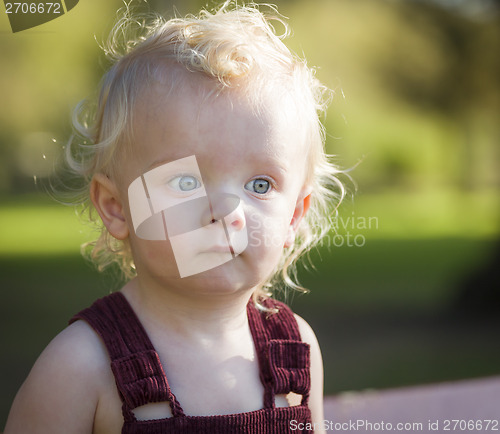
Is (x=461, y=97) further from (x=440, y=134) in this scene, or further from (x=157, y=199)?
(x=157, y=199)

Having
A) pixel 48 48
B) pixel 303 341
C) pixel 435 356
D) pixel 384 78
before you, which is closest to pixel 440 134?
pixel 384 78

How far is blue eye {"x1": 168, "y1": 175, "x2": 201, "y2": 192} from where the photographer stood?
1.37 meters

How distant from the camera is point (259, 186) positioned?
1426 mm

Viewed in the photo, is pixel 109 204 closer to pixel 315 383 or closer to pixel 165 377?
pixel 165 377

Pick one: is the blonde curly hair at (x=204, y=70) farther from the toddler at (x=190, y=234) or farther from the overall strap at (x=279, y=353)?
the overall strap at (x=279, y=353)

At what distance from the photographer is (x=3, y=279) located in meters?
6.25

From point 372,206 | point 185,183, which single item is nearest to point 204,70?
point 185,183

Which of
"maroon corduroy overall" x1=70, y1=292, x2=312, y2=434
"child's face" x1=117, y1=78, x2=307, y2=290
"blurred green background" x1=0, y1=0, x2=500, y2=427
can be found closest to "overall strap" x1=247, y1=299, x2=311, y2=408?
"maroon corduroy overall" x1=70, y1=292, x2=312, y2=434

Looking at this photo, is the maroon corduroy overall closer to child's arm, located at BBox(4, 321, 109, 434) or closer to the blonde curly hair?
child's arm, located at BBox(4, 321, 109, 434)

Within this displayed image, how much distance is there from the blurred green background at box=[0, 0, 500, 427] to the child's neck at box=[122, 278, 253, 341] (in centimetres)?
62

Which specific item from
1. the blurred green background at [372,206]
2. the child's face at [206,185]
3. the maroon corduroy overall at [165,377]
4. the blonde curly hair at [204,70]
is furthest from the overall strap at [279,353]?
the blurred green background at [372,206]

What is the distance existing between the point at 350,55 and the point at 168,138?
7755mm

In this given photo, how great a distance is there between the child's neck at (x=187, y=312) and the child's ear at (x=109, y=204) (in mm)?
134

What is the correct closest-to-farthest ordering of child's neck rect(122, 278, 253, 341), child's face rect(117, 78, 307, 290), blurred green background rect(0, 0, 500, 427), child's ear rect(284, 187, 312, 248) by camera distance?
child's face rect(117, 78, 307, 290) < child's neck rect(122, 278, 253, 341) < child's ear rect(284, 187, 312, 248) < blurred green background rect(0, 0, 500, 427)
